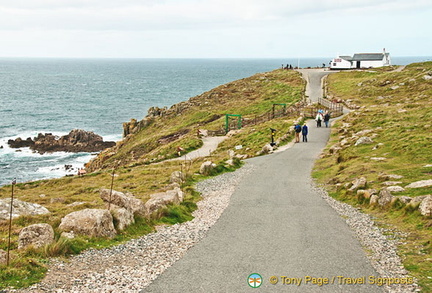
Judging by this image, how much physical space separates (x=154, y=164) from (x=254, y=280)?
29742 millimetres

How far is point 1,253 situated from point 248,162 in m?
26.2

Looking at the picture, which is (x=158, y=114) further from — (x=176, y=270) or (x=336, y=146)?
(x=176, y=270)

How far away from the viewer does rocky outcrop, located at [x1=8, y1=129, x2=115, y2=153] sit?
68.9 meters

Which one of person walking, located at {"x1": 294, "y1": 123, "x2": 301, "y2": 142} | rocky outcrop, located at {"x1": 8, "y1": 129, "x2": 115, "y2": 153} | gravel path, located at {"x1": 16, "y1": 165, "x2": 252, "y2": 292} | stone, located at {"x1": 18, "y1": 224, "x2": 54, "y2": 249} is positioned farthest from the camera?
rocky outcrop, located at {"x1": 8, "y1": 129, "x2": 115, "y2": 153}

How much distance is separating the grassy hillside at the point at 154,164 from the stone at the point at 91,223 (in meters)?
0.36

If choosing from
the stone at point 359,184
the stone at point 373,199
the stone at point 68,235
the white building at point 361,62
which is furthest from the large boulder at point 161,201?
the white building at point 361,62

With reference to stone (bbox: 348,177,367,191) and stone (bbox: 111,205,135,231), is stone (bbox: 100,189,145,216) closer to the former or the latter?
stone (bbox: 111,205,135,231)

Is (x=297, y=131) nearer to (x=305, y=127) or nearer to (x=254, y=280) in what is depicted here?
(x=305, y=127)

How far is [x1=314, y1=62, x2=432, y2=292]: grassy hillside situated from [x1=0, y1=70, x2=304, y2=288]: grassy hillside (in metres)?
8.30

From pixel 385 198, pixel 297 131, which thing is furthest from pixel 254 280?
pixel 297 131

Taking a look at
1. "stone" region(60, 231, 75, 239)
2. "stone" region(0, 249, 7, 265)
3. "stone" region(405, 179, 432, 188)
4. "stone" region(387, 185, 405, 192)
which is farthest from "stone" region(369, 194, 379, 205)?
"stone" region(0, 249, 7, 265)

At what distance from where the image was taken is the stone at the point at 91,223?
15.5 meters

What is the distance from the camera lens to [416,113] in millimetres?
44062

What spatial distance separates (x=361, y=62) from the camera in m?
113
